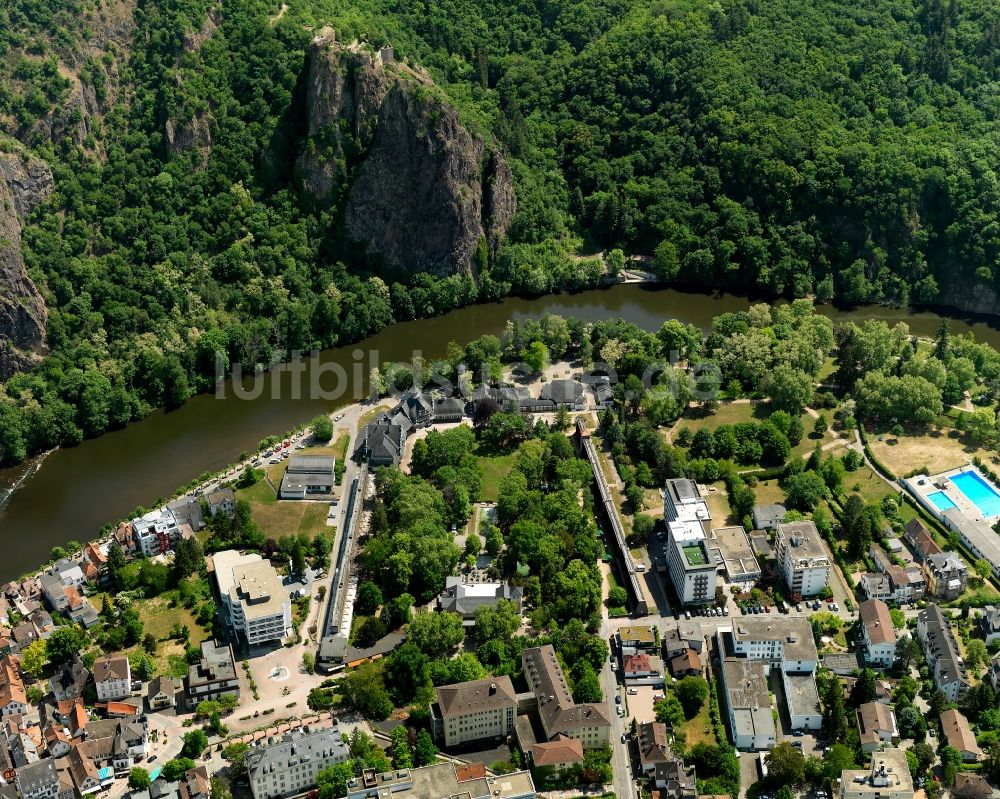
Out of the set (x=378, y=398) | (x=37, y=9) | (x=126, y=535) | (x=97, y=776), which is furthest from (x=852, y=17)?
(x=97, y=776)

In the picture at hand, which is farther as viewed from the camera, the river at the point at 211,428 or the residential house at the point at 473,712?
the river at the point at 211,428

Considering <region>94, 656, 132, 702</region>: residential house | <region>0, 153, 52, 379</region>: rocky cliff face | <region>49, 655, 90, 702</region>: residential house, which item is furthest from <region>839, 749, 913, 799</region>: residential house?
<region>0, 153, 52, 379</region>: rocky cliff face

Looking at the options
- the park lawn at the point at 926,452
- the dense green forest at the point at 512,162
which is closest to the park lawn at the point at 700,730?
the park lawn at the point at 926,452

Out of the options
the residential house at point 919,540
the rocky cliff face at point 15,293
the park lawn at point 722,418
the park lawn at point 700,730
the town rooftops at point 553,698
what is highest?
the rocky cliff face at point 15,293

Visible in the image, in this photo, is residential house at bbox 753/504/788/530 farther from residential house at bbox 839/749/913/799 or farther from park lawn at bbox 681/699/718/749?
residential house at bbox 839/749/913/799

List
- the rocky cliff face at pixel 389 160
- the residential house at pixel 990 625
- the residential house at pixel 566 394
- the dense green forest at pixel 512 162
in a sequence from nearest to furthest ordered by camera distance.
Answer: the residential house at pixel 990 625 < the residential house at pixel 566 394 < the dense green forest at pixel 512 162 < the rocky cliff face at pixel 389 160

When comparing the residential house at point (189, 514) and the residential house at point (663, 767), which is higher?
the residential house at point (189, 514)

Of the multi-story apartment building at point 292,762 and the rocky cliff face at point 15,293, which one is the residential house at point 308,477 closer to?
the multi-story apartment building at point 292,762
